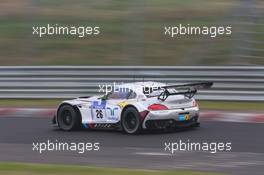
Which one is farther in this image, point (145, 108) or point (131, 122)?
point (131, 122)

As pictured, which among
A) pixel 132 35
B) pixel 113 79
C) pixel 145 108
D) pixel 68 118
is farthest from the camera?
pixel 132 35

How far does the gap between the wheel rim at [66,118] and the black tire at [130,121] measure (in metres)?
1.42

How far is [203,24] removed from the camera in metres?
22.9

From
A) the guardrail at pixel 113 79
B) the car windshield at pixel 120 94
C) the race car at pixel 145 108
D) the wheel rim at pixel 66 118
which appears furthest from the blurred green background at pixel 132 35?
the car windshield at pixel 120 94

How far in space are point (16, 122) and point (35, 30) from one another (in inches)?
234

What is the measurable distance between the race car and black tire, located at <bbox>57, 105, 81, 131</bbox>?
0.69 ft

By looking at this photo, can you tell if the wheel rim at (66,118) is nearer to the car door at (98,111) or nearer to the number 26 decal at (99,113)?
the car door at (98,111)

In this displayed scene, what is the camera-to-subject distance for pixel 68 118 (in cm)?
1576

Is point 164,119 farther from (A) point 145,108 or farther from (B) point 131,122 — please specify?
(B) point 131,122

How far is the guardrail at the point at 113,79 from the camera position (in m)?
18.4

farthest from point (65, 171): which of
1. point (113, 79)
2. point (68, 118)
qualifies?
point (113, 79)

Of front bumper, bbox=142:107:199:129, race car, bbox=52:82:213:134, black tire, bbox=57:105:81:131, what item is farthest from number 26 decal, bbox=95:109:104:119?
front bumper, bbox=142:107:199:129

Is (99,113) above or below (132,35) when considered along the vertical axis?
below

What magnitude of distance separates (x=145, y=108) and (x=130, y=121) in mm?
489
